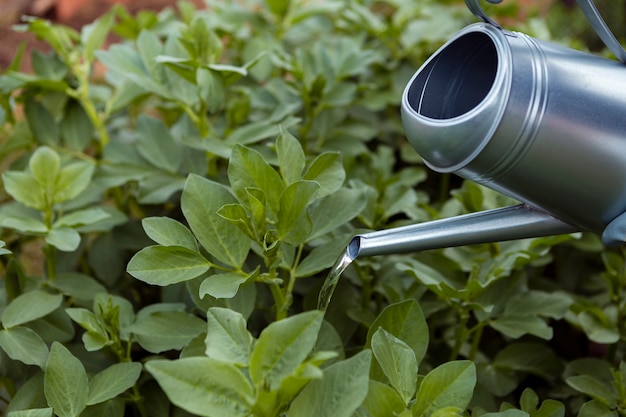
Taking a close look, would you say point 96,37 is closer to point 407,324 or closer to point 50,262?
point 50,262

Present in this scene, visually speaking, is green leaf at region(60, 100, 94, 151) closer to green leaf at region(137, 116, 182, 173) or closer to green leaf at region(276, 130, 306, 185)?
green leaf at region(137, 116, 182, 173)

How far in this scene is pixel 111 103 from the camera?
3.23 ft

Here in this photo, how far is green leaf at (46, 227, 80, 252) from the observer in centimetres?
74

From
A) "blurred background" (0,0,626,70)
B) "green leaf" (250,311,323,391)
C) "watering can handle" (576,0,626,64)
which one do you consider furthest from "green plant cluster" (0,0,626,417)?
"blurred background" (0,0,626,70)

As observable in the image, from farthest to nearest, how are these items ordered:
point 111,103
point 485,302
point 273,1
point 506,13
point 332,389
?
point 506,13
point 273,1
point 111,103
point 485,302
point 332,389

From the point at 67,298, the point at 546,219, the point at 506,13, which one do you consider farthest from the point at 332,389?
the point at 506,13

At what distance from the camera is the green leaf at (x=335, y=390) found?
50 cm

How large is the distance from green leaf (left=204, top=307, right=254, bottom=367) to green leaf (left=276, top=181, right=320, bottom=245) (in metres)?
0.12

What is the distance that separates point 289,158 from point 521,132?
241 mm

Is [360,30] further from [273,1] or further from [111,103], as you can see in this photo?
[111,103]

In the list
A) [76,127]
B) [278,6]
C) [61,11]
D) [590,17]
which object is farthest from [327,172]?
[61,11]

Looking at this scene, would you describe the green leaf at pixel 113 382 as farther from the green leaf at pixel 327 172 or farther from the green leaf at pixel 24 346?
the green leaf at pixel 327 172

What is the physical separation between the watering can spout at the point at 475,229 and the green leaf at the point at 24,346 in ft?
1.06

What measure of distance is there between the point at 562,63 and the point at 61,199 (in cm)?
54
